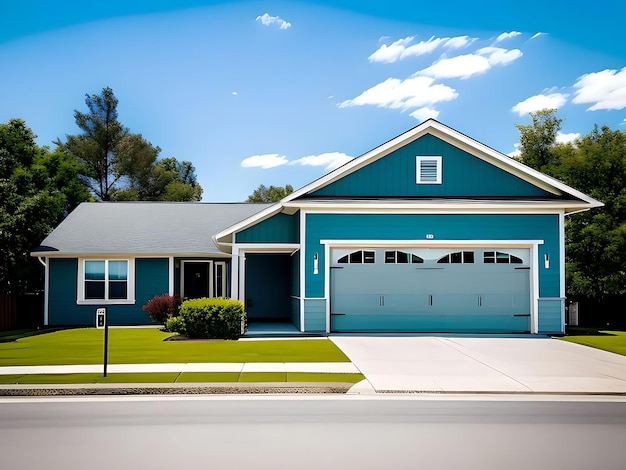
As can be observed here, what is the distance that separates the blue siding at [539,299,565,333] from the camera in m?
20.6

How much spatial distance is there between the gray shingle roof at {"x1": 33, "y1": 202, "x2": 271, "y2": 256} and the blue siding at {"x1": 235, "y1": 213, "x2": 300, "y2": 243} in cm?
485

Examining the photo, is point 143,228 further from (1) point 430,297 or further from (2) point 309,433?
(2) point 309,433

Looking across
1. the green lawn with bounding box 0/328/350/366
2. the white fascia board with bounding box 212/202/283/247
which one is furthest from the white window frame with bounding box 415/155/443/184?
the green lawn with bounding box 0/328/350/366

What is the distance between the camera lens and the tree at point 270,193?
266ft

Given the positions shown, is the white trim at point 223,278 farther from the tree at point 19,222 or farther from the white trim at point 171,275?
the tree at point 19,222

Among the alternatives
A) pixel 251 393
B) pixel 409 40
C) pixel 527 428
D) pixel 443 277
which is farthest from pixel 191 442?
pixel 409 40

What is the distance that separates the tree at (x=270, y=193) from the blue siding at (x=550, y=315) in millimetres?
59878

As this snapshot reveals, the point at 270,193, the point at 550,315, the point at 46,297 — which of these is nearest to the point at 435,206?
the point at 550,315

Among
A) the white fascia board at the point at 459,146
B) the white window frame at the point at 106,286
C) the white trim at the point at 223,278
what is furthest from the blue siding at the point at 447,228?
the white window frame at the point at 106,286

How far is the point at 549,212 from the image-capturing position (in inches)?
819

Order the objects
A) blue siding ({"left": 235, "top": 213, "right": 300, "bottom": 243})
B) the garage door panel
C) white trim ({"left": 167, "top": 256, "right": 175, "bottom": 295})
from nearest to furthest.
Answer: the garage door panel
blue siding ({"left": 235, "top": 213, "right": 300, "bottom": 243})
white trim ({"left": 167, "top": 256, "right": 175, "bottom": 295})

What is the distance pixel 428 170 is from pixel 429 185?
505 mm

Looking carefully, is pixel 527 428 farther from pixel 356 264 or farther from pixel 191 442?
pixel 356 264

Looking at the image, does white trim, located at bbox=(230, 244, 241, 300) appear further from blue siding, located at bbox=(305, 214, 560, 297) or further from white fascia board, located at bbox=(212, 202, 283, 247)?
blue siding, located at bbox=(305, 214, 560, 297)
